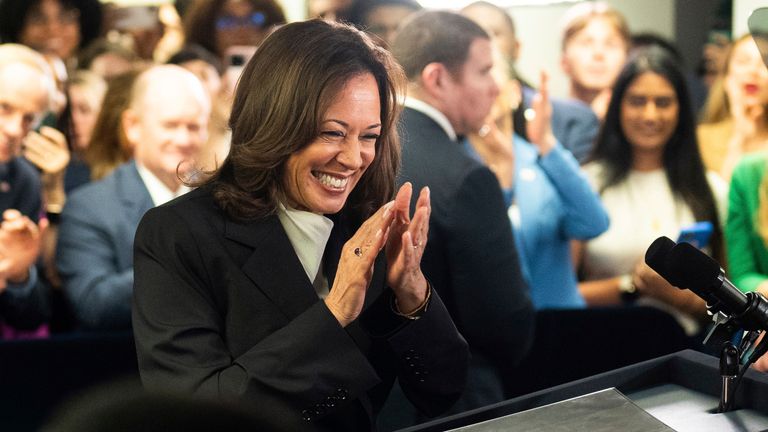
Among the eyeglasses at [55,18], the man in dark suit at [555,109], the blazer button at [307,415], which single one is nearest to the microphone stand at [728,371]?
the blazer button at [307,415]

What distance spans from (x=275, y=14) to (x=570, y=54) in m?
1.15

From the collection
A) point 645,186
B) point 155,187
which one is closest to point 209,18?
point 155,187

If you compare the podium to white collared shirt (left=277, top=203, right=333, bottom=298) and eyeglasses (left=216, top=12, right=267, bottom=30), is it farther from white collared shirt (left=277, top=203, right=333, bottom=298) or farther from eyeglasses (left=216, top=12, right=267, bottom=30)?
eyeglasses (left=216, top=12, right=267, bottom=30)

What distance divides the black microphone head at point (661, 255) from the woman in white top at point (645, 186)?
2210mm

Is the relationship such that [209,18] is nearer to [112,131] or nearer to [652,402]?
[112,131]

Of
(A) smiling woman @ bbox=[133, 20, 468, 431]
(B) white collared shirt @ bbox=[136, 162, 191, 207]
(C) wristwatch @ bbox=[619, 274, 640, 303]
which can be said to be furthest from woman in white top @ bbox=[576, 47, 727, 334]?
(A) smiling woman @ bbox=[133, 20, 468, 431]

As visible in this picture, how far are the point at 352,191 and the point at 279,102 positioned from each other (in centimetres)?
27

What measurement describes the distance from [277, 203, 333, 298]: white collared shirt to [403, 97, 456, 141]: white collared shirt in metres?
0.82

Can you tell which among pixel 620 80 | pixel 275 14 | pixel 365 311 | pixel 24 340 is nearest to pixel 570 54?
pixel 620 80

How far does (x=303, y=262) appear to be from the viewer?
1954mm

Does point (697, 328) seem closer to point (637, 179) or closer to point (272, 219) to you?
point (637, 179)

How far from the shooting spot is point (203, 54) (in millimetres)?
4055

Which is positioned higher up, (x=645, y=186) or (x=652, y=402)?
(x=652, y=402)

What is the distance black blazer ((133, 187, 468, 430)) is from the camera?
1749 millimetres
